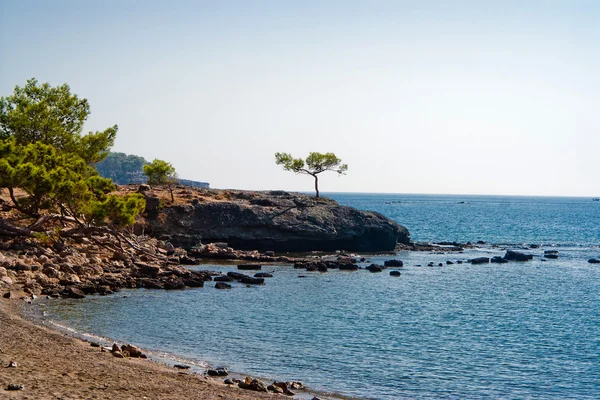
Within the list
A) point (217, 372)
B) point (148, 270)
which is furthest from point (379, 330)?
point (148, 270)

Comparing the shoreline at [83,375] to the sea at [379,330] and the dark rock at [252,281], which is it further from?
the dark rock at [252,281]

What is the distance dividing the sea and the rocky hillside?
502 inches

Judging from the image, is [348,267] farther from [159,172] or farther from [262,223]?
[159,172]

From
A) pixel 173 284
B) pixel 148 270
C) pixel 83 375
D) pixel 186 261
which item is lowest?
pixel 173 284

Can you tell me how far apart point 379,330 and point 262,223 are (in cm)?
4156

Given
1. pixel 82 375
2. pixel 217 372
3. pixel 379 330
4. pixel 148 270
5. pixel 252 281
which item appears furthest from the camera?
pixel 252 281

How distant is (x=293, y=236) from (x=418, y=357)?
4860cm

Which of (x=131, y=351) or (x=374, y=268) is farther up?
(x=131, y=351)

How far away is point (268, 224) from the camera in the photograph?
76.1 m

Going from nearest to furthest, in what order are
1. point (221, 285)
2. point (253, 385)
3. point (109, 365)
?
1. point (253, 385)
2. point (109, 365)
3. point (221, 285)

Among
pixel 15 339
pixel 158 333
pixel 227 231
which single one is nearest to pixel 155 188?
pixel 227 231

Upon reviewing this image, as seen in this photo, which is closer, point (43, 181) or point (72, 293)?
point (72, 293)

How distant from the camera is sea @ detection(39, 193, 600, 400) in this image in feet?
84.0

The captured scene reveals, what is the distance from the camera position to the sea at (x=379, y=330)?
25.6m
